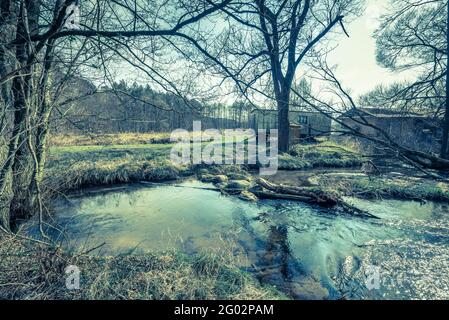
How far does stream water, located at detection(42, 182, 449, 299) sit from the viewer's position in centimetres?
402

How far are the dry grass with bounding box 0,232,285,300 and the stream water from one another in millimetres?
635

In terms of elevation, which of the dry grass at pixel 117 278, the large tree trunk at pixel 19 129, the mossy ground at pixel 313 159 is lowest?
the dry grass at pixel 117 278

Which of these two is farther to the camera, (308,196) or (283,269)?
(308,196)

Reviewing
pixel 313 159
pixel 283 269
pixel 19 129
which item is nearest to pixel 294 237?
pixel 283 269

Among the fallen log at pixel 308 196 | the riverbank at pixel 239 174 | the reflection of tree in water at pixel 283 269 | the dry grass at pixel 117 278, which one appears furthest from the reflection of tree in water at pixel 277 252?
the riverbank at pixel 239 174

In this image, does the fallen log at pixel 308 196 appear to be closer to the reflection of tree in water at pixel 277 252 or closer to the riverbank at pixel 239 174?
the riverbank at pixel 239 174

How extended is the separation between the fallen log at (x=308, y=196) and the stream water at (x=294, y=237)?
0.32 m

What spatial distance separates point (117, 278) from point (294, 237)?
3.84 meters

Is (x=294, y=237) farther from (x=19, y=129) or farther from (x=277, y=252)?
(x=19, y=129)

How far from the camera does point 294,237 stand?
568 cm

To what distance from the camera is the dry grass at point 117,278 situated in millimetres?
3109

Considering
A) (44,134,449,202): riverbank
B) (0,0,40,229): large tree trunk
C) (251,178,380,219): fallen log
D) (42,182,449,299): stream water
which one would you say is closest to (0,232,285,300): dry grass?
(42,182,449,299): stream water

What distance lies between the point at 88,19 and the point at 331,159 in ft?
45.9

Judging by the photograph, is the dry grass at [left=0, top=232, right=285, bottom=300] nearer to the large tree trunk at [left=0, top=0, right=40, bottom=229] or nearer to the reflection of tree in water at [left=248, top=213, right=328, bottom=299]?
the reflection of tree in water at [left=248, top=213, right=328, bottom=299]
